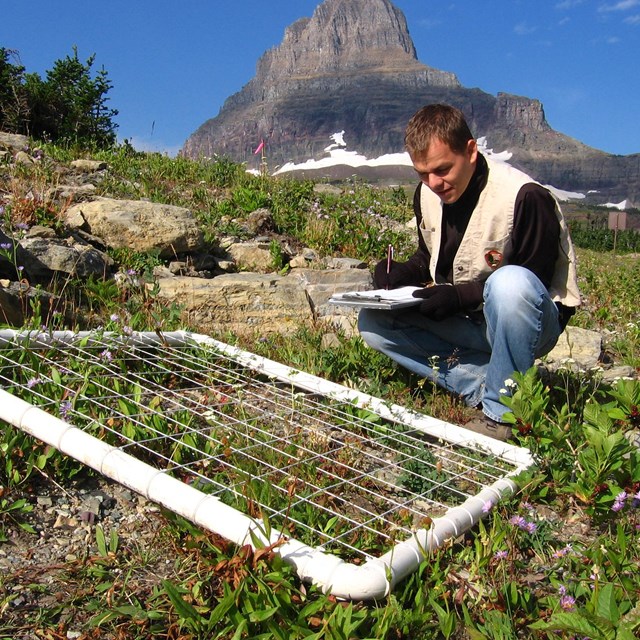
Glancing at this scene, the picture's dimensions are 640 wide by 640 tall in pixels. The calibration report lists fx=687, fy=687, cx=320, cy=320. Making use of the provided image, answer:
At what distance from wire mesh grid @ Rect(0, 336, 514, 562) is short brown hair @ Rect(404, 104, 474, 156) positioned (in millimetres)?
1468

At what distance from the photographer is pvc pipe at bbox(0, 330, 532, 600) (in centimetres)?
210

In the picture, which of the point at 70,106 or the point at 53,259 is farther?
the point at 70,106

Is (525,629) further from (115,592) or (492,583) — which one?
(115,592)

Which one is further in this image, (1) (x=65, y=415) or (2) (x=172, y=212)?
(2) (x=172, y=212)

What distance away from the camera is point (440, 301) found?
3812 mm

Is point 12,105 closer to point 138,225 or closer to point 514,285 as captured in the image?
point 138,225

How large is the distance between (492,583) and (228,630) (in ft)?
3.00

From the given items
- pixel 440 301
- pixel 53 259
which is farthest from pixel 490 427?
pixel 53 259

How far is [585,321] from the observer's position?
6949 mm

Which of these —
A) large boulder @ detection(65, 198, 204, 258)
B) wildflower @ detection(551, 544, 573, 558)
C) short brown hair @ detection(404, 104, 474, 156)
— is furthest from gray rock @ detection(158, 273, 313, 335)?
wildflower @ detection(551, 544, 573, 558)

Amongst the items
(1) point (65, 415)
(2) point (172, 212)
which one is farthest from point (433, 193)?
(2) point (172, 212)

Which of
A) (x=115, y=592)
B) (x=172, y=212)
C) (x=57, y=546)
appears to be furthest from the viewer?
Answer: (x=172, y=212)

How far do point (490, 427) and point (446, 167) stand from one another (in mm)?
1451

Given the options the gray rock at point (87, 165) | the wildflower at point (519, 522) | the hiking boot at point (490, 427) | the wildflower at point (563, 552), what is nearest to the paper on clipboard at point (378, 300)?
the hiking boot at point (490, 427)
